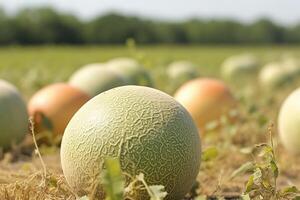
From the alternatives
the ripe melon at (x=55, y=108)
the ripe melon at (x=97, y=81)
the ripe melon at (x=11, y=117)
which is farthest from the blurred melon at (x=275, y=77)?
the ripe melon at (x=11, y=117)

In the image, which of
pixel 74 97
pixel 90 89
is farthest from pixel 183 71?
pixel 74 97

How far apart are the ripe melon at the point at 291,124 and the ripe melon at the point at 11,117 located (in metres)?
2.33

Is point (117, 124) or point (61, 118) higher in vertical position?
point (117, 124)

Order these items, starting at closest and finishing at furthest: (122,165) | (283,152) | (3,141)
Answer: (122,165)
(3,141)
(283,152)

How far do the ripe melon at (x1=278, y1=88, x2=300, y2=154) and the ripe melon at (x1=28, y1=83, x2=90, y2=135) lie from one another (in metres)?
1.93

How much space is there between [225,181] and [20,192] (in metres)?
1.70

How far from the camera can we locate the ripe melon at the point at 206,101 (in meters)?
6.47

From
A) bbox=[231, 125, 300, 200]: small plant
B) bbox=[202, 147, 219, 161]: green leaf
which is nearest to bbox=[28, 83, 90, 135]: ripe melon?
bbox=[202, 147, 219, 161]: green leaf

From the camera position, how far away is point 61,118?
5957 millimetres

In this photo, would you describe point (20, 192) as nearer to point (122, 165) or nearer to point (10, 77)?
point (122, 165)

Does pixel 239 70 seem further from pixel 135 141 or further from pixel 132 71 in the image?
pixel 135 141

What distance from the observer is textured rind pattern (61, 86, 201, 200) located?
10.7 ft

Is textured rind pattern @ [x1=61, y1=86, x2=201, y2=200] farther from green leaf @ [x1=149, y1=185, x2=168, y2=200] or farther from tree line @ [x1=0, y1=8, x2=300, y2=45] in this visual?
tree line @ [x1=0, y1=8, x2=300, y2=45]

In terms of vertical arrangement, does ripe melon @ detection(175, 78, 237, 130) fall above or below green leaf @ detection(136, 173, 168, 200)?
below
